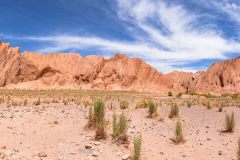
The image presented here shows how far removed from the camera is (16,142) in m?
10.8

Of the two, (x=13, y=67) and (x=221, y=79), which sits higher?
(x=13, y=67)

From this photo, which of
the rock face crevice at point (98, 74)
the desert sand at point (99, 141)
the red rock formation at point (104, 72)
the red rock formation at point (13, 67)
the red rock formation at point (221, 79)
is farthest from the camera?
the red rock formation at point (104, 72)

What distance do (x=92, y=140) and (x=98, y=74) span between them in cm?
8695

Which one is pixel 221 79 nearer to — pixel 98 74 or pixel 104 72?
pixel 104 72

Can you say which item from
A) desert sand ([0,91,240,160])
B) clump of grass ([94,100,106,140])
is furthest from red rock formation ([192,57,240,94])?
clump of grass ([94,100,106,140])

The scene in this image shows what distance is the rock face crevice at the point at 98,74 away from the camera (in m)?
84.6

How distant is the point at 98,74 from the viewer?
98312 mm

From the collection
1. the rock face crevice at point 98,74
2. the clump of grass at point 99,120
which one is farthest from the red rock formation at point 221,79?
the clump of grass at point 99,120

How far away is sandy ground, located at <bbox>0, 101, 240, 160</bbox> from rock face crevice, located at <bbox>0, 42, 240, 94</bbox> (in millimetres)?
69342

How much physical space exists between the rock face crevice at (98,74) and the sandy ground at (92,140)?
69.3 metres

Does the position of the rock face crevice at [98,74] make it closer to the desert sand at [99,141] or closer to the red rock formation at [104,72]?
the red rock formation at [104,72]

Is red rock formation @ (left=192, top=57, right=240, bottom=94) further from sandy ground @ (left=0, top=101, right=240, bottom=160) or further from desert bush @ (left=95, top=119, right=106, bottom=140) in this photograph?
desert bush @ (left=95, top=119, right=106, bottom=140)

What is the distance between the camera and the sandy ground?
10.2m

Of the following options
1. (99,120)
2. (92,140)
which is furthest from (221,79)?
(92,140)
